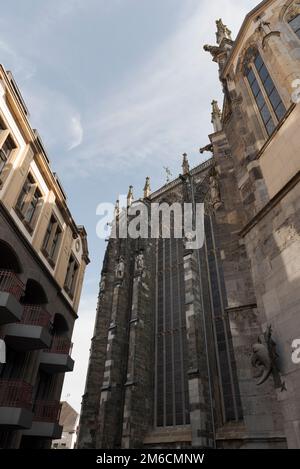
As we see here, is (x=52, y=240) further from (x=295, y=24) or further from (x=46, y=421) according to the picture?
(x=295, y=24)

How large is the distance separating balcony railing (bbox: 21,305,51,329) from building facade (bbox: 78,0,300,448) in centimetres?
676

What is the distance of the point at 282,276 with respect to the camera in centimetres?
603

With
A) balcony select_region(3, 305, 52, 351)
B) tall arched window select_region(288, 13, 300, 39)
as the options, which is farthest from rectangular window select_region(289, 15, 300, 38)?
Result: balcony select_region(3, 305, 52, 351)

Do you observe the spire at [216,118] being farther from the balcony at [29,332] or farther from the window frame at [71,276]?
the balcony at [29,332]

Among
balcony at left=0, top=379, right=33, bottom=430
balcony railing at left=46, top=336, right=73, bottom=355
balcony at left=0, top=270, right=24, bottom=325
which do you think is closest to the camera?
balcony at left=0, top=270, right=24, bottom=325

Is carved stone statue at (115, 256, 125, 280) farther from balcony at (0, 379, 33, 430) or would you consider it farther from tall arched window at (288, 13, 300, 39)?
tall arched window at (288, 13, 300, 39)

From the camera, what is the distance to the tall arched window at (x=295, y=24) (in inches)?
335

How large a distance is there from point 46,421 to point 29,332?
12.9ft

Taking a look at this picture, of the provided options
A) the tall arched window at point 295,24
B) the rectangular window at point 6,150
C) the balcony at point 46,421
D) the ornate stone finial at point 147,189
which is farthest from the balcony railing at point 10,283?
the ornate stone finial at point 147,189

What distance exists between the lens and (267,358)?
5496 millimetres

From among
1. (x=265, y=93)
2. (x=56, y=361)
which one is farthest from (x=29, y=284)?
(x=265, y=93)

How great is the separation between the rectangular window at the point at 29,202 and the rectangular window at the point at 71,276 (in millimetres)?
3967

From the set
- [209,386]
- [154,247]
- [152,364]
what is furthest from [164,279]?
[209,386]

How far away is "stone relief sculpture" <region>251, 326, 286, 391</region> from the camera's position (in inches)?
212
